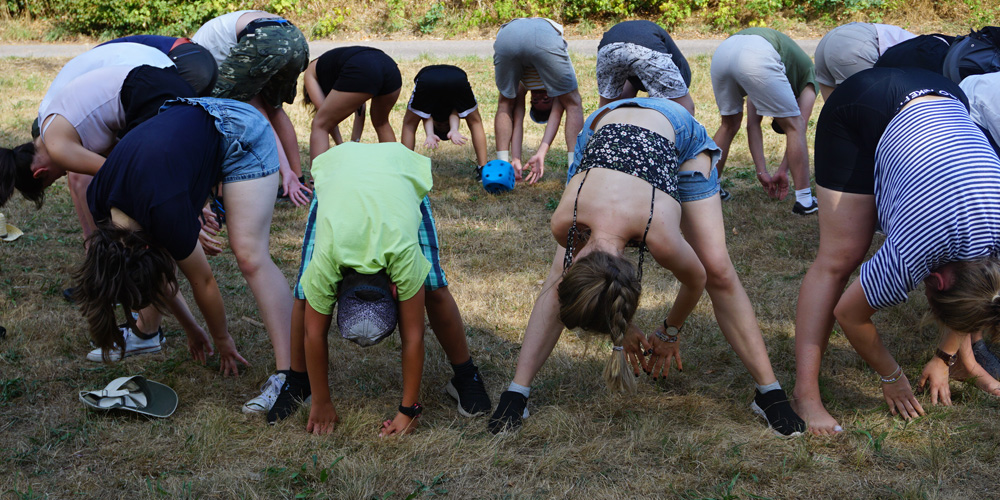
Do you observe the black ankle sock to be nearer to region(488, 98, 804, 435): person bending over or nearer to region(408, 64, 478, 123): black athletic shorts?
region(488, 98, 804, 435): person bending over

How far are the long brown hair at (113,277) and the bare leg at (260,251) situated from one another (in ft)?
1.41

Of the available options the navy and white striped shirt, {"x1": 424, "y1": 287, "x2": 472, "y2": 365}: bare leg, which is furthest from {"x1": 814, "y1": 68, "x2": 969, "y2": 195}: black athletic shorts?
{"x1": 424, "y1": 287, "x2": 472, "y2": 365}: bare leg

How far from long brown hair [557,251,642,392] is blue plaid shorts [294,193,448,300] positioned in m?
0.69

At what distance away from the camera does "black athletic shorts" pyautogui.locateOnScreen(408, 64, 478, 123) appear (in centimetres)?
684

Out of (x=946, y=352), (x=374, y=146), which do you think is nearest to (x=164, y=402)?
(x=374, y=146)

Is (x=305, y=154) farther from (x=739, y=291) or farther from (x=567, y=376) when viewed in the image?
(x=739, y=291)

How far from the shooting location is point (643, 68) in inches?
220

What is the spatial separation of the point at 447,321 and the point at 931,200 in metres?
1.84

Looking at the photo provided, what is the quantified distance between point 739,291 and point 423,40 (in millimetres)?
12872

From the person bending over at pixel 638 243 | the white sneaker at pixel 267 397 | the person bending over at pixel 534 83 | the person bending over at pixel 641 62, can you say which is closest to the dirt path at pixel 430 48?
the person bending over at pixel 534 83

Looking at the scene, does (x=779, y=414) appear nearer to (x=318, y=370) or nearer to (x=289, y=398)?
(x=318, y=370)

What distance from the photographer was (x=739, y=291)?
3.20 meters

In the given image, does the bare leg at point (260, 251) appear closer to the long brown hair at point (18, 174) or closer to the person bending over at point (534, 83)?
the long brown hair at point (18, 174)

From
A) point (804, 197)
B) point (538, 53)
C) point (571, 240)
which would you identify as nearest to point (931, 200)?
point (571, 240)
